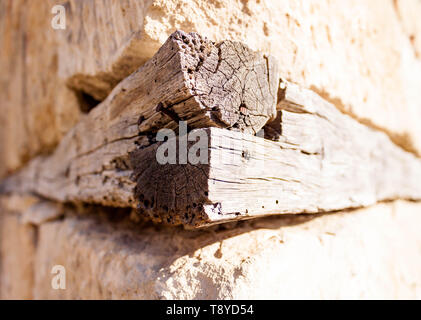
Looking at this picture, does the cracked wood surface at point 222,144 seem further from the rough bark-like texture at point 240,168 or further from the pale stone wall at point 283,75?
the pale stone wall at point 283,75

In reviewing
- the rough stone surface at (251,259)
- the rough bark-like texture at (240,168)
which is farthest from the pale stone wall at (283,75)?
the rough bark-like texture at (240,168)

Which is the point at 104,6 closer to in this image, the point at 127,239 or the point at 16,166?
the point at 127,239

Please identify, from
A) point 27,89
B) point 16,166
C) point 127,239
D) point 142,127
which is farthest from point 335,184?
point 16,166

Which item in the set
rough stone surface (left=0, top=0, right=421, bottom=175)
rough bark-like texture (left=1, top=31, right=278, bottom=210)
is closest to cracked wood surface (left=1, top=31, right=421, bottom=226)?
rough bark-like texture (left=1, top=31, right=278, bottom=210)

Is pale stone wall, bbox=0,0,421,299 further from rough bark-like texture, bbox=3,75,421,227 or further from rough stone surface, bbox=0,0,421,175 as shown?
rough bark-like texture, bbox=3,75,421,227

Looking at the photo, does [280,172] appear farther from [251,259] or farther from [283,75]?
[283,75]
